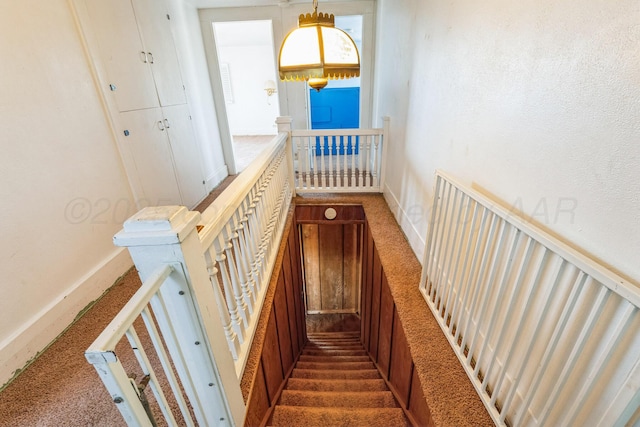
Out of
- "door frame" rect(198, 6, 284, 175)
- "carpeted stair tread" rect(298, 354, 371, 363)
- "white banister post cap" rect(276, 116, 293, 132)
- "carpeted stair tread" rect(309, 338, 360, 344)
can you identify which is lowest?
"carpeted stair tread" rect(309, 338, 360, 344)

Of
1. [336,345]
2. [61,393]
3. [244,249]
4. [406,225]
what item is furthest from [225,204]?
[336,345]

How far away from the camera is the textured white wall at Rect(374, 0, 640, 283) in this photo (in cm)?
69

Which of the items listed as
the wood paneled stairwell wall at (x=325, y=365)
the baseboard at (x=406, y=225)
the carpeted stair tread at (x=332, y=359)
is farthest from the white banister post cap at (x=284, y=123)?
the carpeted stair tread at (x=332, y=359)

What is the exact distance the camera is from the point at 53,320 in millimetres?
1524

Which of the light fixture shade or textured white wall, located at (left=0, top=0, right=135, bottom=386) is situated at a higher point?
the light fixture shade

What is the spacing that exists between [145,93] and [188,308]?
7.97 ft

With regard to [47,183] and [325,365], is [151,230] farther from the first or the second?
[325,365]

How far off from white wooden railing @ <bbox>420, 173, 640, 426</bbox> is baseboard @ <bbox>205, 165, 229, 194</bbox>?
3.20 metres

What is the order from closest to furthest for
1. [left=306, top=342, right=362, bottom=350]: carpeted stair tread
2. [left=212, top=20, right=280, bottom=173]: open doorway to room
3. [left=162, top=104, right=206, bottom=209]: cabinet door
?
1. [left=162, top=104, right=206, bottom=209]: cabinet door
2. [left=306, top=342, right=362, bottom=350]: carpeted stair tread
3. [left=212, top=20, right=280, bottom=173]: open doorway to room

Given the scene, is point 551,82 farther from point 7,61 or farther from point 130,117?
point 130,117

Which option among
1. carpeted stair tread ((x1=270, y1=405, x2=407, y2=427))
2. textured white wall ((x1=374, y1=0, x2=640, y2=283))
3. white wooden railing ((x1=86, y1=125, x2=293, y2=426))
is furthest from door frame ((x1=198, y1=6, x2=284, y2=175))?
carpeted stair tread ((x1=270, y1=405, x2=407, y2=427))

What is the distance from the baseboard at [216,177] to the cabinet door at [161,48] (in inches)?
42.2

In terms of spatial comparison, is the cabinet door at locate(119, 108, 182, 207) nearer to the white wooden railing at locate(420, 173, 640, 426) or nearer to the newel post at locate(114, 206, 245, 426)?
the newel post at locate(114, 206, 245, 426)

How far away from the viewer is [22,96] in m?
1.44
